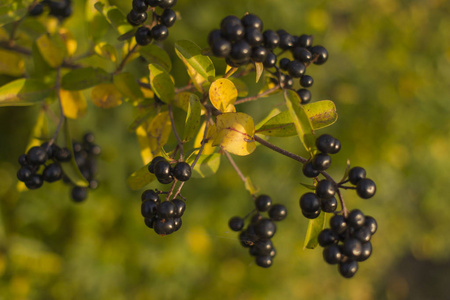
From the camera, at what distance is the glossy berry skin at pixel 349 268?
3.41 ft

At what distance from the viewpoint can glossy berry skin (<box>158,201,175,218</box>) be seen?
0.85 m

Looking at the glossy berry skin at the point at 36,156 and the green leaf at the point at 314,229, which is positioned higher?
the green leaf at the point at 314,229

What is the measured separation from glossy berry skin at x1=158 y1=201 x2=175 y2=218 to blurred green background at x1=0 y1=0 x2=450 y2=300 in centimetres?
183

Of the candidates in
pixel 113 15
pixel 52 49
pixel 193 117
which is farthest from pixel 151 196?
pixel 52 49

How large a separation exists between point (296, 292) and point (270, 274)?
75 cm

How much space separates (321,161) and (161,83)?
541 millimetres

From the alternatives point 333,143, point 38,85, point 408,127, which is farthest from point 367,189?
point 408,127

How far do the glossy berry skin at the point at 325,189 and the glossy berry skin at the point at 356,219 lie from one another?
140 millimetres

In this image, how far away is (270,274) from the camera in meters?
3.79

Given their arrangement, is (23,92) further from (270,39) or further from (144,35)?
(270,39)

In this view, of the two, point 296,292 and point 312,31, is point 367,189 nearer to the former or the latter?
point 312,31


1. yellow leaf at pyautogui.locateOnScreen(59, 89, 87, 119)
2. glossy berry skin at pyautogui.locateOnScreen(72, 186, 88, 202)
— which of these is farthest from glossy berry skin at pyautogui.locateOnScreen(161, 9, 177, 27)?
glossy berry skin at pyautogui.locateOnScreen(72, 186, 88, 202)

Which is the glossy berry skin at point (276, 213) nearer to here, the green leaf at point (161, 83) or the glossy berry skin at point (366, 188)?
the glossy berry skin at point (366, 188)

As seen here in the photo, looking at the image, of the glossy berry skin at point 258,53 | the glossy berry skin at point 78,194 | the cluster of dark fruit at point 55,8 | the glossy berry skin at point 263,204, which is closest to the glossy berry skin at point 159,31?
the glossy berry skin at point 258,53
